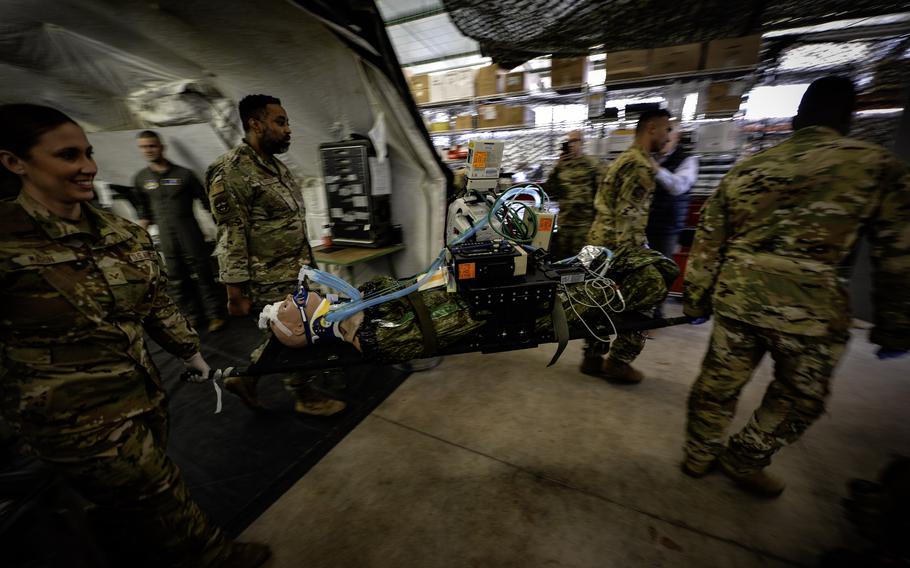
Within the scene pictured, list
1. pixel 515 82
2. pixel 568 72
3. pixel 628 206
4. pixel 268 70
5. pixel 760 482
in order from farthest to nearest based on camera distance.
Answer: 1. pixel 515 82
2. pixel 568 72
3. pixel 628 206
4. pixel 268 70
5. pixel 760 482

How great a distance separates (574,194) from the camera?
3242 millimetres

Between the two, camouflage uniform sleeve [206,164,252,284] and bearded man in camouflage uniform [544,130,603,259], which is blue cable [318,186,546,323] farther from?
bearded man in camouflage uniform [544,130,603,259]

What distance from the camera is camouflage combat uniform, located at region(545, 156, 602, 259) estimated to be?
3.19m

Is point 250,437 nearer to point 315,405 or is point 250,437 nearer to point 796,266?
point 315,405

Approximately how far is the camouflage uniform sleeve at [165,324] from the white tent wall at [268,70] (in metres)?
1.61

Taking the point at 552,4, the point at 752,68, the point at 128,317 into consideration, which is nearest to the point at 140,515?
the point at 128,317

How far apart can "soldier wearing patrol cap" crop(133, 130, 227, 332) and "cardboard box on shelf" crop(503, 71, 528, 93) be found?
3.98 meters

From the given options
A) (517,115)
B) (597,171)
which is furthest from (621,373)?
(517,115)

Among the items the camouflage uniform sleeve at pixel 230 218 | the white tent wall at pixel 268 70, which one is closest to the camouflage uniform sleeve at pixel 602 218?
the white tent wall at pixel 268 70

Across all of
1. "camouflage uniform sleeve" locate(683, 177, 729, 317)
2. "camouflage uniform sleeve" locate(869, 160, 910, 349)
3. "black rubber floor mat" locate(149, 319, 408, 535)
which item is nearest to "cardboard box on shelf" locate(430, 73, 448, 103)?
"black rubber floor mat" locate(149, 319, 408, 535)

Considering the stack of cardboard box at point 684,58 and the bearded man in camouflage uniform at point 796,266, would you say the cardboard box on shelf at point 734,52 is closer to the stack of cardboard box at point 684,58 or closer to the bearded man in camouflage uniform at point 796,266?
the stack of cardboard box at point 684,58

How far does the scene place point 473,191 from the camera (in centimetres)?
191

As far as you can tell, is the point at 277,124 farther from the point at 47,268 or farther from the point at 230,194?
the point at 47,268

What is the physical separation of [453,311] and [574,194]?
7.40 feet
